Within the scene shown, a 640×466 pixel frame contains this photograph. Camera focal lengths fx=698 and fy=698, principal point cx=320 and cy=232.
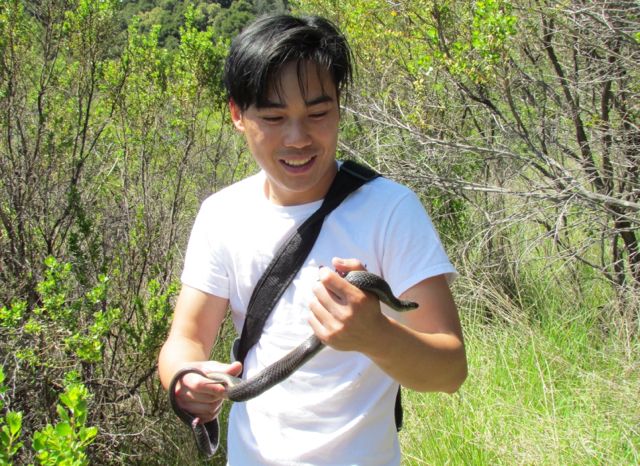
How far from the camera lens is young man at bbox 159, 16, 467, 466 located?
5.32 feet

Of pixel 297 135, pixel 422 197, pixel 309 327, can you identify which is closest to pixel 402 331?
pixel 309 327

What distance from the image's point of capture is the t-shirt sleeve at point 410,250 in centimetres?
161

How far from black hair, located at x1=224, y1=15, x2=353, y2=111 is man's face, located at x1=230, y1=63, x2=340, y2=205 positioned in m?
0.02

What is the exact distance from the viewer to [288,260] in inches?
70.2

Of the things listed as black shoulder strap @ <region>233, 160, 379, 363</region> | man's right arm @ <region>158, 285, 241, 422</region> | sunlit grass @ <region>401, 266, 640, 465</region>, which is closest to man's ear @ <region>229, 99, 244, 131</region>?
black shoulder strap @ <region>233, 160, 379, 363</region>

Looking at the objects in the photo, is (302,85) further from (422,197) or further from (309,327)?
(422,197)

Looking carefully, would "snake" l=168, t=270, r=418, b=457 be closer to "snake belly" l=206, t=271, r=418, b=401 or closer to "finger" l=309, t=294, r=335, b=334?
"snake belly" l=206, t=271, r=418, b=401

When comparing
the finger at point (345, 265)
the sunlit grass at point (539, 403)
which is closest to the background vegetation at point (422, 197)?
the sunlit grass at point (539, 403)

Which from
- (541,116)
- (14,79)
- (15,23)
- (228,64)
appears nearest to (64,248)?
(14,79)

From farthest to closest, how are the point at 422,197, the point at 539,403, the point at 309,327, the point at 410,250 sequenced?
1. the point at 422,197
2. the point at 539,403
3. the point at 309,327
4. the point at 410,250

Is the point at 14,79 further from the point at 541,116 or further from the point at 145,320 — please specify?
the point at 541,116

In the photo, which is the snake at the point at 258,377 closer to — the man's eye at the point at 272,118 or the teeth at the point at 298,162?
the teeth at the point at 298,162

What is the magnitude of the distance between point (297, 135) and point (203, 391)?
0.67m

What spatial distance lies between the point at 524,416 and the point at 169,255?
2200mm
